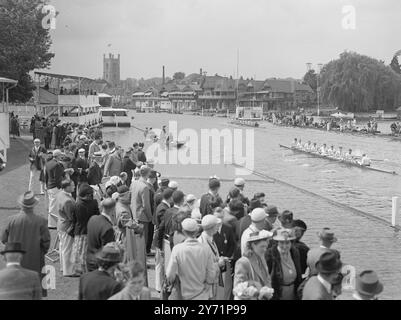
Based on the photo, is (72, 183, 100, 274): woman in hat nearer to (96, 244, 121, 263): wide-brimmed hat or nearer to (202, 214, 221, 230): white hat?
(202, 214, 221, 230): white hat

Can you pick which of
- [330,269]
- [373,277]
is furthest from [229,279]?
[373,277]

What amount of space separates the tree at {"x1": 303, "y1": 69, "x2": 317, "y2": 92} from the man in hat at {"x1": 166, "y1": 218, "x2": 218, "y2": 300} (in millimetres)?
Answer: 170952

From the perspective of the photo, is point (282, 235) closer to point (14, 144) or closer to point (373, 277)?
point (373, 277)

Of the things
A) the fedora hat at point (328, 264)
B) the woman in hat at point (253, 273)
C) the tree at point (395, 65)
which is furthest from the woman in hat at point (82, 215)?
the tree at point (395, 65)

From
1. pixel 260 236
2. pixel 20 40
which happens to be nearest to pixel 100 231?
pixel 260 236

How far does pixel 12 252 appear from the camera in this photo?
6.34 metres

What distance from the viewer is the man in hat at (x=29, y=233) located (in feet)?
26.8

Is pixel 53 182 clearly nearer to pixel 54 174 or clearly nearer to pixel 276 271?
pixel 54 174

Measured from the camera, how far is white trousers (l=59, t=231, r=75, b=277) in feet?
33.1

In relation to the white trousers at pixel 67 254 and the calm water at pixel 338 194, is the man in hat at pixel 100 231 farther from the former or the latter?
the calm water at pixel 338 194

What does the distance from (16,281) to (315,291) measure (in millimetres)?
3193

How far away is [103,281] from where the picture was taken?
236 inches

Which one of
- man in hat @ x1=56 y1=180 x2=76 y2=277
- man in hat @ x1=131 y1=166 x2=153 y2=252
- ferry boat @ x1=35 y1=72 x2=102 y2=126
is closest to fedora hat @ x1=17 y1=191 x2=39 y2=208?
man in hat @ x1=56 y1=180 x2=76 y2=277

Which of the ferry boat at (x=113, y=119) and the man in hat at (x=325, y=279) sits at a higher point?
the ferry boat at (x=113, y=119)
